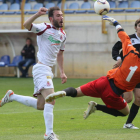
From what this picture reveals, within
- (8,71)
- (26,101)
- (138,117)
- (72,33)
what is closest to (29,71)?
(8,71)

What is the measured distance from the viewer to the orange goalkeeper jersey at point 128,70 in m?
6.11

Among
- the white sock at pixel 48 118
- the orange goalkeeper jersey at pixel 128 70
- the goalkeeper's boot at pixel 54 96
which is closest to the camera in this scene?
the goalkeeper's boot at pixel 54 96

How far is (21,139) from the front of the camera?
19.5 feet

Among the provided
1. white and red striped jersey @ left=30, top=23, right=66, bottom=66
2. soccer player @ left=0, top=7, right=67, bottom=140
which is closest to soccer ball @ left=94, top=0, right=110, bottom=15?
soccer player @ left=0, top=7, right=67, bottom=140

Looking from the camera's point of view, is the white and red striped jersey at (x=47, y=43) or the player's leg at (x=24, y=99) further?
the player's leg at (x=24, y=99)

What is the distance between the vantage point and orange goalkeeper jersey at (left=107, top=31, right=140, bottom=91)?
6.11m

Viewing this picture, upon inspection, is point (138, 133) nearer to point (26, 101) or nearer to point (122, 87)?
point (122, 87)

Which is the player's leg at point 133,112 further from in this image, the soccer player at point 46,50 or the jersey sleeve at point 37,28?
the jersey sleeve at point 37,28

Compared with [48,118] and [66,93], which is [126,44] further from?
[48,118]

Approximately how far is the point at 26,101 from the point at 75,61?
45.7ft

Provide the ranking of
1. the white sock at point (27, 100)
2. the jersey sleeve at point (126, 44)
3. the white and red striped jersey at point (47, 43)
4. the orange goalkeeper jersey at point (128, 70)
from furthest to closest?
1. the white sock at point (27, 100)
2. the white and red striped jersey at point (47, 43)
3. the jersey sleeve at point (126, 44)
4. the orange goalkeeper jersey at point (128, 70)

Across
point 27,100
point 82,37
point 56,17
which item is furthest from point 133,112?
point 82,37

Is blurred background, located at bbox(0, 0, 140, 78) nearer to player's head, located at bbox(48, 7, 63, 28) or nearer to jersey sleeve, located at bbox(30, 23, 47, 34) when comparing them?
player's head, located at bbox(48, 7, 63, 28)

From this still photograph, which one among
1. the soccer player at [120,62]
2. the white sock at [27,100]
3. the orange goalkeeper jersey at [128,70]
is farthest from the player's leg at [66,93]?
the soccer player at [120,62]
